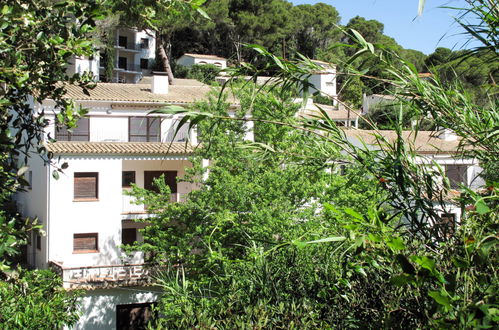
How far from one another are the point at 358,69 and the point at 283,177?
1801 cm

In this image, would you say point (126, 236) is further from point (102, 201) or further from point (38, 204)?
point (38, 204)

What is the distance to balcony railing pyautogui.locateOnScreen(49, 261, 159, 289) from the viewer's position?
22.5m

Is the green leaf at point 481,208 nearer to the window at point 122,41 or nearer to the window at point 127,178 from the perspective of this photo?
the window at point 127,178

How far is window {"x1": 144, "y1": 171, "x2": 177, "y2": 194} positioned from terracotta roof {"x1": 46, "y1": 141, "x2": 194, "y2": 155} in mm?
1442

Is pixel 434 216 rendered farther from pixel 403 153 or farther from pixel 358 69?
pixel 358 69

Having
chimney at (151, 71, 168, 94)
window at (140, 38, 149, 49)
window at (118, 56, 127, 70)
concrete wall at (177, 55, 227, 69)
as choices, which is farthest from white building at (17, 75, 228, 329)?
window at (140, 38, 149, 49)

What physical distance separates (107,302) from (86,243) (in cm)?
279

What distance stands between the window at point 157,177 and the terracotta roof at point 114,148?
144 centimetres

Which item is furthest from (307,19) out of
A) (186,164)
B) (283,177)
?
(283,177)

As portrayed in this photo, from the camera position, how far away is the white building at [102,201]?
22.9 m

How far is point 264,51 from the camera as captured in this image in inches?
127

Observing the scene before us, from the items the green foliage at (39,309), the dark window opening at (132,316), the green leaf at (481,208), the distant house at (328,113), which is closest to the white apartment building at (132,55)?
the distant house at (328,113)

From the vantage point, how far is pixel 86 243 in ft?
79.8

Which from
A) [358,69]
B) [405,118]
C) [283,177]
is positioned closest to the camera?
[358,69]
